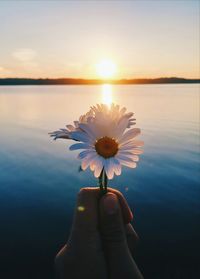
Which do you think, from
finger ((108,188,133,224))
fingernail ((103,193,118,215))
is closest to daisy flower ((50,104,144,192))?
fingernail ((103,193,118,215))

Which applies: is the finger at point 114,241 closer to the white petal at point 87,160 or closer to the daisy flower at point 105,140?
the daisy flower at point 105,140

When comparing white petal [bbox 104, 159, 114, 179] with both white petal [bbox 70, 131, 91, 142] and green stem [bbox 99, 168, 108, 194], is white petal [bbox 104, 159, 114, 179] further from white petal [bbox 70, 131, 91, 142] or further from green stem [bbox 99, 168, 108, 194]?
white petal [bbox 70, 131, 91, 142]

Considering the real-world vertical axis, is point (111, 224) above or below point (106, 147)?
below

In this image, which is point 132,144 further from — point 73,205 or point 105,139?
point 73,205

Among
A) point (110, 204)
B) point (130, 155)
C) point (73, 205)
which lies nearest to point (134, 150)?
point (130, 155)

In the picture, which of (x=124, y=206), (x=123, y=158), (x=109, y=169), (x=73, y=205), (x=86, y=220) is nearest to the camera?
(x=109, y=169)

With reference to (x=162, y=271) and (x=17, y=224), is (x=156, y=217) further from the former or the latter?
(x=17, y=224)

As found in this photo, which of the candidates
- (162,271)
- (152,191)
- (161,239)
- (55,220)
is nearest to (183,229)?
(161,239)
